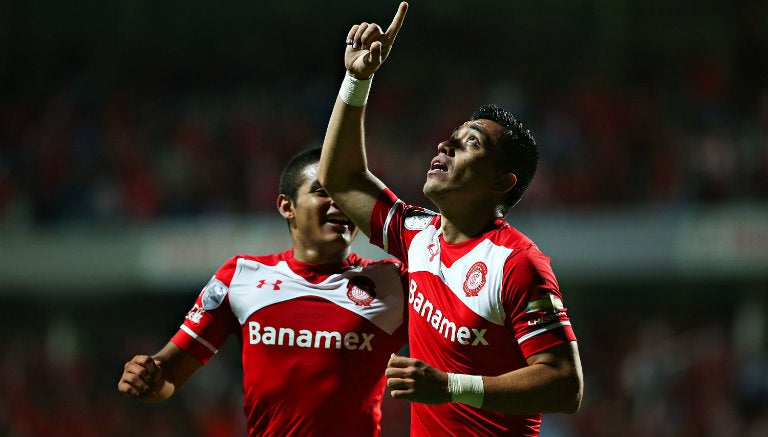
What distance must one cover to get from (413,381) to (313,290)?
3.99 ft

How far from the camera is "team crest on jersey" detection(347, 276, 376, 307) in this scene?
3982mm

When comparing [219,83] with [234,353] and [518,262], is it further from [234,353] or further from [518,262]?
[518,262]

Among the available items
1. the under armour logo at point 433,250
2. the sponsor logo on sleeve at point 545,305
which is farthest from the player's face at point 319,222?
the sponsor logo on sleeve at point 545,305

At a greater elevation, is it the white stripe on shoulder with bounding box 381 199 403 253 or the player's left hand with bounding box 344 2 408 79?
the player's left hand with bounding box 344 2 408 79

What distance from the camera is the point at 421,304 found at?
3.62 metres

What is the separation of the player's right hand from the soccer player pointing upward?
1.02 meters

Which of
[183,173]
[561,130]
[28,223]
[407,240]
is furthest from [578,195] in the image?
[407,240]

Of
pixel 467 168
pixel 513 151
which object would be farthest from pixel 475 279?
pixel 513 151

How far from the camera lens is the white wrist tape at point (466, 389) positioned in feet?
9.95

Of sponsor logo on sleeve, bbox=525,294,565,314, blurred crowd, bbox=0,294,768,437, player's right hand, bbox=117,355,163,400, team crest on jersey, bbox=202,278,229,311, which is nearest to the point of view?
sponsor logo on sleeve, bbox=525,294,565,314

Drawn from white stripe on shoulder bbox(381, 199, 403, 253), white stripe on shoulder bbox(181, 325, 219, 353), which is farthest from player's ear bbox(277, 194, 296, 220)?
white stripe on shoulder bbox(181, 325, 219, 353)

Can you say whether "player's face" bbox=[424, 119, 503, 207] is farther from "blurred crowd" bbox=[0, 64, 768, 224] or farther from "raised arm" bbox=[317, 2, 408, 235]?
"blurred crowd" bbox=[0, 64, 768, 224]

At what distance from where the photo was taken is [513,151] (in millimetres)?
3648

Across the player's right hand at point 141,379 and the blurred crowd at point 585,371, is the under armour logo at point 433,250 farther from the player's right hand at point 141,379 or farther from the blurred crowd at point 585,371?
the blurred crowd at point 585,371
